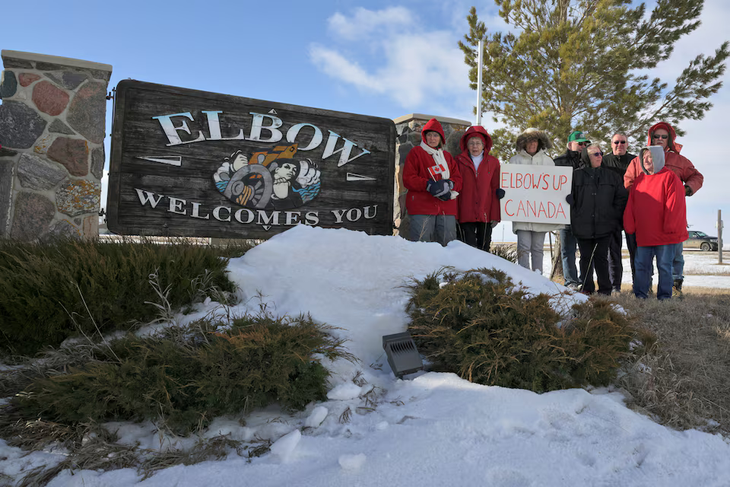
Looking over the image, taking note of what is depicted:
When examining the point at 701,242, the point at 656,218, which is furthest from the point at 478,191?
the point at 701,242

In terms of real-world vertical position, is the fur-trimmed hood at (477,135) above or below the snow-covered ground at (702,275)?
above

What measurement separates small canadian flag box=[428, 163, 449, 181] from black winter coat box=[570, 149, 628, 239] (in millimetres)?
1832

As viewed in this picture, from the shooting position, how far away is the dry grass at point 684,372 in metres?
2.34

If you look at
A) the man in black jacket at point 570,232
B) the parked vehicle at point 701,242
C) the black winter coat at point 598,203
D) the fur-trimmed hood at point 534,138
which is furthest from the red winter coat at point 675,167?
the parked vehicle at point 701,242

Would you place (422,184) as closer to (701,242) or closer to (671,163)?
(671,163)

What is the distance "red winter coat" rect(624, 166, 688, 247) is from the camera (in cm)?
495

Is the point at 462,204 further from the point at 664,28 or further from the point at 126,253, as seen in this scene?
the point at 664,28

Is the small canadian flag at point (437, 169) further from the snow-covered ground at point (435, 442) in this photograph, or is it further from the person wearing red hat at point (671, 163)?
the snow-covered ground at point (435, 442)

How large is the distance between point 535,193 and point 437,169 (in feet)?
4.31

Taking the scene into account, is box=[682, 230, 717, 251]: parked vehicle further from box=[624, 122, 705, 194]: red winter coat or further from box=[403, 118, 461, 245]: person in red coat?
box=[403, 118, 461, 245]: person in red coat

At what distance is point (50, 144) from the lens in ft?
15.2

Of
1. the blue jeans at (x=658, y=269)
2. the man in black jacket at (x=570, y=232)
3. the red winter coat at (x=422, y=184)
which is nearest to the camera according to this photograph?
the blue jeans at (x=658, y=269)

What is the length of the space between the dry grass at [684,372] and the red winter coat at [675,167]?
6.76 ft

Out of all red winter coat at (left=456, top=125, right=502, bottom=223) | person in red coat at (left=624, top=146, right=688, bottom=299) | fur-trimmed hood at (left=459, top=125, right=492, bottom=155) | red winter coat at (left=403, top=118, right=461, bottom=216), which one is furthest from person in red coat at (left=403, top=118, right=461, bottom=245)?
person in red coat at (left=624, top=146, right=688, bottom=299)
